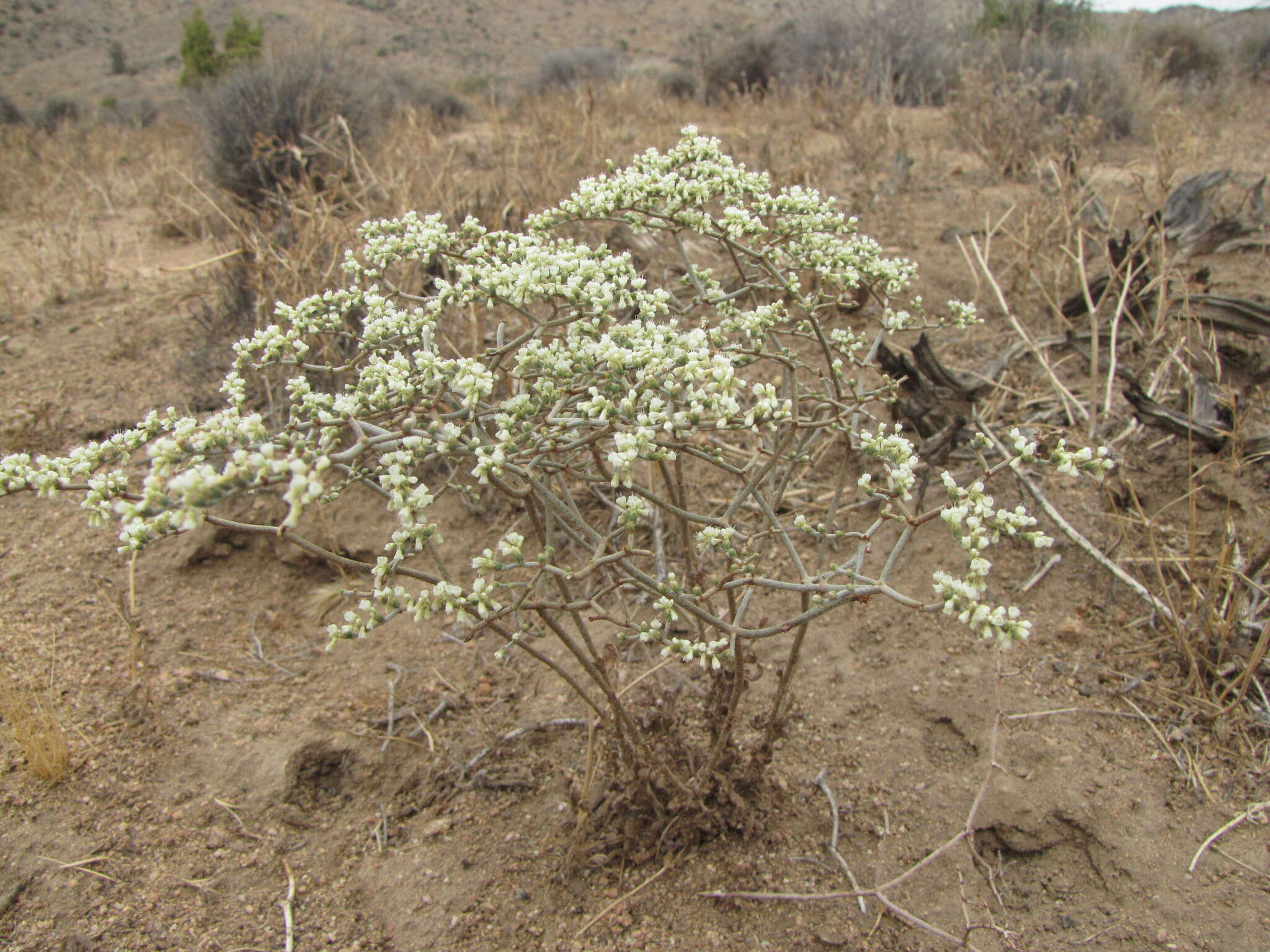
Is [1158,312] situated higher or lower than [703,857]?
higher

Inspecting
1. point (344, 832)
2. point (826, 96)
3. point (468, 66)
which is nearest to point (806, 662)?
point (344, 832)

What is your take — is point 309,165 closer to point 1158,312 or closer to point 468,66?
point 1158,312

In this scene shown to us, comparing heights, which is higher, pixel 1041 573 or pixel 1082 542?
pixel 1082 542

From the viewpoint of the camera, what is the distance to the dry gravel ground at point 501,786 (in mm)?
2027

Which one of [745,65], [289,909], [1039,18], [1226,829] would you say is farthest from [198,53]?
[1226,829]

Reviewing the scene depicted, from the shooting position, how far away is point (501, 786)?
8.02ft

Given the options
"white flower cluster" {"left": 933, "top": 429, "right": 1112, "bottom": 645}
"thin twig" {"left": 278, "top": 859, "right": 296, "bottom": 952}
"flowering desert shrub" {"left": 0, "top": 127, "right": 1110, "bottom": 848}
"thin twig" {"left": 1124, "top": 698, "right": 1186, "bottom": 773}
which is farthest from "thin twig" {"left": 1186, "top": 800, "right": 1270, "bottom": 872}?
"thin twig" {"left": 278, "top": 859, "right": 296, "bottom": 952}

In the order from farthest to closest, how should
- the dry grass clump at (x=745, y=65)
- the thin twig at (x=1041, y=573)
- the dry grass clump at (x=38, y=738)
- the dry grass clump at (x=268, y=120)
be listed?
the dry grass clump at (x=745, y=65), the dry grass clump at (x=268, y=120), the thin twig at (x=1041, y=573), the dry grass clump at (x=38, y=738)

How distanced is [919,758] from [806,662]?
18.9 inches

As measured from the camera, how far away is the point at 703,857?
2.18 metres

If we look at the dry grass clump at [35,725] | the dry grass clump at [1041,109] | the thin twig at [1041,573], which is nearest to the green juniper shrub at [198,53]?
the dry grass clump at [1041,109]

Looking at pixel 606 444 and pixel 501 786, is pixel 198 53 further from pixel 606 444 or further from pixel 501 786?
pixel 501 786

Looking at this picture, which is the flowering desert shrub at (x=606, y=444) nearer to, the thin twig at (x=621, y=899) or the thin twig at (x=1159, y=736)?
the thin twig at (x=621, y=899)

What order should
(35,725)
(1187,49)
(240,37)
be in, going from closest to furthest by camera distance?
(35,725) < (240,37) < (1187,49)
